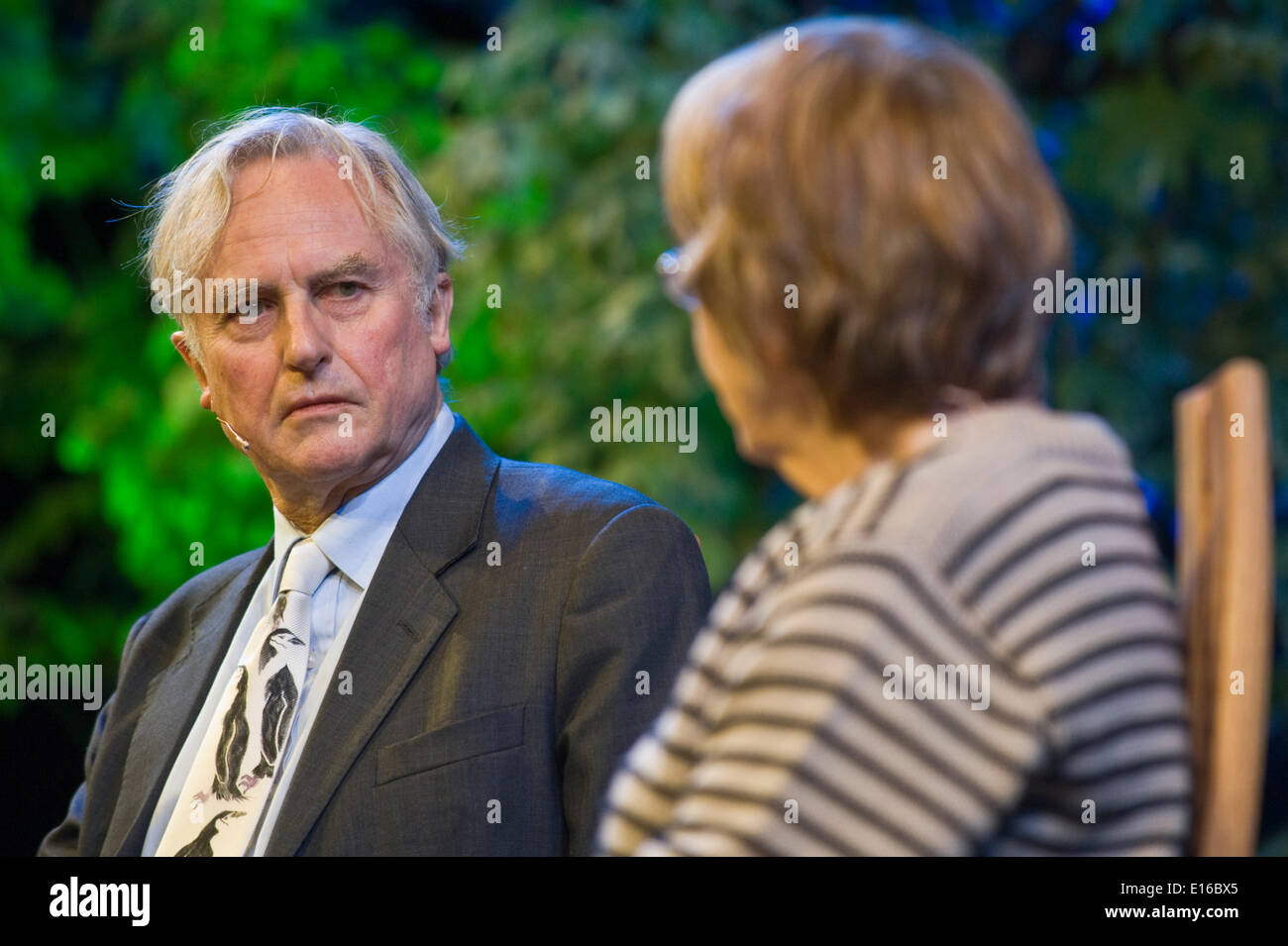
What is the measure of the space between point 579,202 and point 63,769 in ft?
10.3

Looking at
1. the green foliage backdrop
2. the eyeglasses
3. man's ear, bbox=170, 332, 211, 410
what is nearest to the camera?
the eyeglasses

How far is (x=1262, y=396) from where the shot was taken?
0.82m

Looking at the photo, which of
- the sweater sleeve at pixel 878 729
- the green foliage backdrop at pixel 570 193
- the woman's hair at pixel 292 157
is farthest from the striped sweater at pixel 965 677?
the green foliage backdrop at pixel 570 193

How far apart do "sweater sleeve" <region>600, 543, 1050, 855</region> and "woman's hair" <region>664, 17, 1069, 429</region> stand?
0.16 m

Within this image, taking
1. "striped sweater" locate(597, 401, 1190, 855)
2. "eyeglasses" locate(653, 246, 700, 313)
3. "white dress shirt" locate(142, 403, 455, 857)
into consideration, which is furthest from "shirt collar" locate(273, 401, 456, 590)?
"striped sweater" locate(597, 401, 1190, 855)

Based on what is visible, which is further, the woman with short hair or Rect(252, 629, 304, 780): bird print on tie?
Rect(252, 629, 304, 780): bird print on tie

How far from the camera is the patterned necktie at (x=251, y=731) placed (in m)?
1.54

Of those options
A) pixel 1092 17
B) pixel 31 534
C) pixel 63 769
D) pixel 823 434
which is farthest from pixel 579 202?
pixel 823 434

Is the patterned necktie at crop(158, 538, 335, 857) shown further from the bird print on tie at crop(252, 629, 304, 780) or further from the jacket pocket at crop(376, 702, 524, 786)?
the jacket pocket at crop(376, 702, 524, 786)

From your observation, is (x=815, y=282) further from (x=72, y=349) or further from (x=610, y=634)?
(x=72, y=349)

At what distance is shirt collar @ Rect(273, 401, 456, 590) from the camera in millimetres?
1659

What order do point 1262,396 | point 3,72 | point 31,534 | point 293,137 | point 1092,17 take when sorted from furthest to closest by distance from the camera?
point 31,534
point 3,72
point 1092,17
point 293,137
point 1262,396

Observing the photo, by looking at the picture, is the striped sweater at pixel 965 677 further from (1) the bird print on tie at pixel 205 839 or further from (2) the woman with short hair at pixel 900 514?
(1) the bird print on tie at pixel 205 839

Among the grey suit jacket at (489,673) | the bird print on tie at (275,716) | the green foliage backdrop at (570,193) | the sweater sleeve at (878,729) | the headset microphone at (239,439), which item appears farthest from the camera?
the green foliage backdrop at (570,193)
